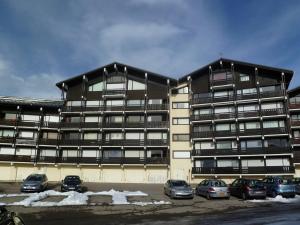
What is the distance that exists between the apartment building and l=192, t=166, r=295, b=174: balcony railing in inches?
5.9

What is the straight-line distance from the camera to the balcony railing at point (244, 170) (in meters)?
45.5

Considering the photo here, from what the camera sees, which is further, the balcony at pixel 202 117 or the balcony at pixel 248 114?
the balcony at pixel 202 117

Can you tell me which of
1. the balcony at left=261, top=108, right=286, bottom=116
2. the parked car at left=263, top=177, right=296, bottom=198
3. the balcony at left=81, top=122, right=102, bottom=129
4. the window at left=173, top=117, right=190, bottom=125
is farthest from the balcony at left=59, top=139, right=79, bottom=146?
the parked car at left=263, top=177, right=296, bottom=198

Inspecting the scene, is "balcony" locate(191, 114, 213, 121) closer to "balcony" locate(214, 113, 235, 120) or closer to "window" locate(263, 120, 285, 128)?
"balcony" locate(214, 113, 235, 120)

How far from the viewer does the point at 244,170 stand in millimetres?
47406

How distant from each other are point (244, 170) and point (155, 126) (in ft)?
49.5

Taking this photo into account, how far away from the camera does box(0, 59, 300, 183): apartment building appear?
48281 mm

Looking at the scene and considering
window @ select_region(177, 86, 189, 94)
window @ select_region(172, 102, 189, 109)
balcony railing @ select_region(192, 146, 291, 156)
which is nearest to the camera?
balcony railing @ select_region(192, 146, 291, 156)

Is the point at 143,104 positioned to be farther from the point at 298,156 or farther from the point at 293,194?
the point at 293,194

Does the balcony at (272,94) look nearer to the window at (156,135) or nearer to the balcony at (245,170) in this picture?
the balcony at (245,170)

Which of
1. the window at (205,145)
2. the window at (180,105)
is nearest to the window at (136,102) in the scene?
the window at (180,105)

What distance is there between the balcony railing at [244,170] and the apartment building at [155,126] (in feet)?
0.49

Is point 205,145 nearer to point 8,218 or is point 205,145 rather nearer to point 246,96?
point 246,96

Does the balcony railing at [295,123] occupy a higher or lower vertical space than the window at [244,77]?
lower
